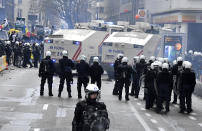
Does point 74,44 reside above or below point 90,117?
above

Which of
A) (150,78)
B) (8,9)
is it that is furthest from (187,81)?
(8,9)

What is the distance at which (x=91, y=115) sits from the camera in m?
8.87

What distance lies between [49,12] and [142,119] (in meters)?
100

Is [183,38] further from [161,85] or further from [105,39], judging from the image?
[161,85]

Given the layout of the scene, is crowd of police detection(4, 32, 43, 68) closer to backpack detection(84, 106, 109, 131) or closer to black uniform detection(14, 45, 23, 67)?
black uniform detection(14, 45, 23, 67)

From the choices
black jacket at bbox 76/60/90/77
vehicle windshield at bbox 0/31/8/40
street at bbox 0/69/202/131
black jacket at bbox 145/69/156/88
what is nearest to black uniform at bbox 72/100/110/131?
street at bbox 0/69/202/131

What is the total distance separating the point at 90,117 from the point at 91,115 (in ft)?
0.12

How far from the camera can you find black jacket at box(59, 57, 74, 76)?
71.3 feet

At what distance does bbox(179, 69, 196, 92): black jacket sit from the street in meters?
0.94

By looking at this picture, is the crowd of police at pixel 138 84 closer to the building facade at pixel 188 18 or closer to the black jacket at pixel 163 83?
the black jacket at pixel 163 83

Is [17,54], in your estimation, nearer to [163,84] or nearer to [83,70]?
[83,70]

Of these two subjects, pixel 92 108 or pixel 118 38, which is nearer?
pixel 92 108

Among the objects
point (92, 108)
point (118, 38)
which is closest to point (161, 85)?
point (92, 108)

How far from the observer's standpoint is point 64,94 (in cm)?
2358
